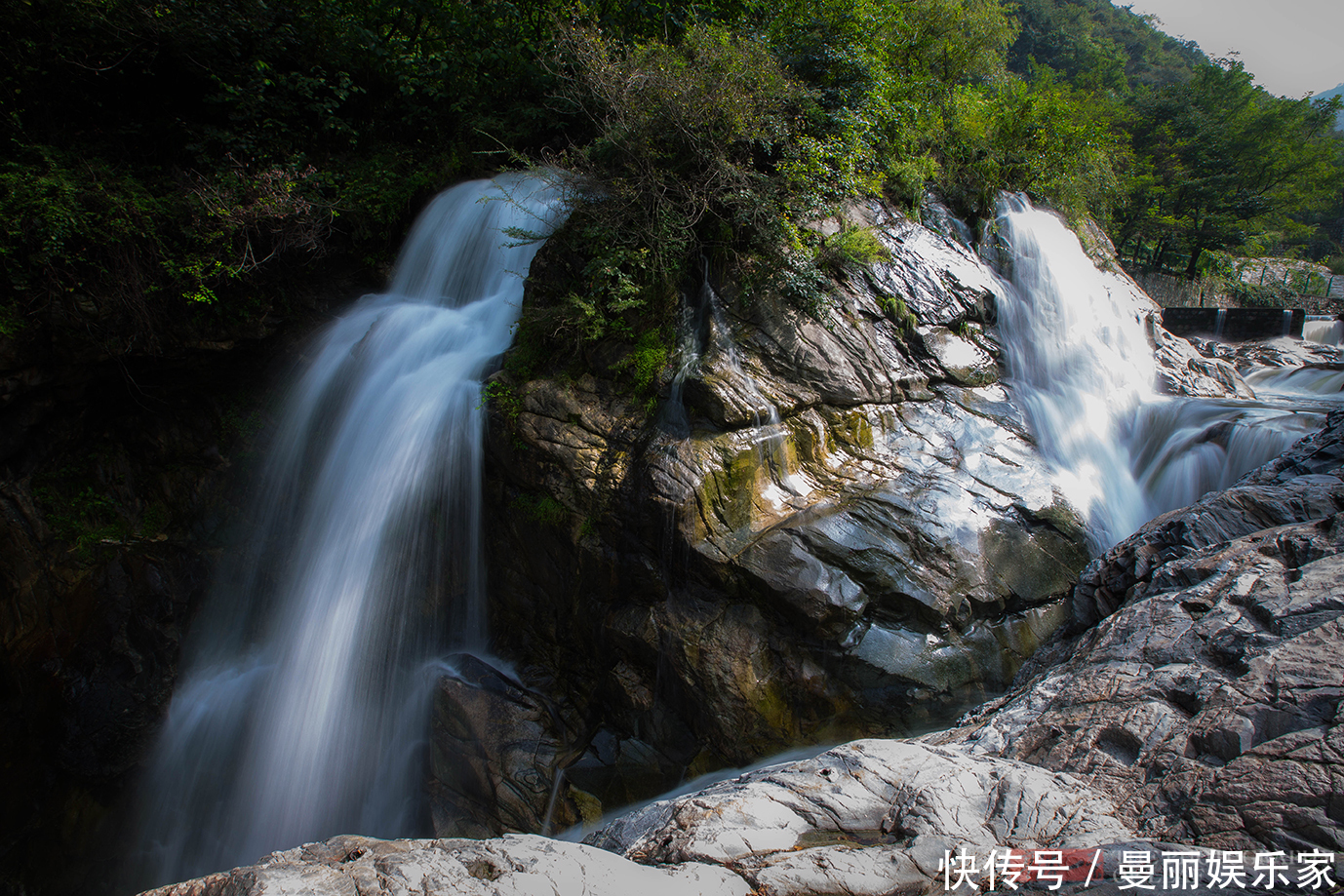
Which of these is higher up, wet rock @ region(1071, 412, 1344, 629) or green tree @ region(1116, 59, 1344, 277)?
green tree @ region(1116, 59, 1344, 277)

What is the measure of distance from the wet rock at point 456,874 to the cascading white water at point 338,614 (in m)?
4.43

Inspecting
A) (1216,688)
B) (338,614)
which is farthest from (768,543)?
(338,614)

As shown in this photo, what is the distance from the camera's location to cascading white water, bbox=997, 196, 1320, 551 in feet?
21.5

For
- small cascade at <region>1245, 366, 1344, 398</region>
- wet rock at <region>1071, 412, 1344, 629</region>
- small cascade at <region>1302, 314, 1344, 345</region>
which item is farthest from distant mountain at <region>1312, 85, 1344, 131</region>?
wet rock at <region>1071, 412, 1344, 629</region>

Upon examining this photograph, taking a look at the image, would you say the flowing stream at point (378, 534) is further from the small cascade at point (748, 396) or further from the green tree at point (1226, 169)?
the green tree at point (1226, 169)

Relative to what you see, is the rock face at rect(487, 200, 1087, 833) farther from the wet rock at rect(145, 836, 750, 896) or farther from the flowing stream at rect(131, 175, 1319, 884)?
the wet rock at rect(145, 836, 750, 896)

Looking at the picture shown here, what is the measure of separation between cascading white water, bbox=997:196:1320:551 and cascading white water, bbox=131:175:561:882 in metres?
6.69

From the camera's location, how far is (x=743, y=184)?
6211mm

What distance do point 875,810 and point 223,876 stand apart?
2.53 meters

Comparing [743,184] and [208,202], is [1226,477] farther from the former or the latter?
[208,202]

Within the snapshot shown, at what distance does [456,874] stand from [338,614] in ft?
17.5

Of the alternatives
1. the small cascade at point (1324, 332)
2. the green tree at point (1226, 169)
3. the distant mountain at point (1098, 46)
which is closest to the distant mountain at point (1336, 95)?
the green tree at point (1226, 169)

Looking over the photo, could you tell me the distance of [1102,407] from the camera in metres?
7.64

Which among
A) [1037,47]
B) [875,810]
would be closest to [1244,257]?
[1037,47]
